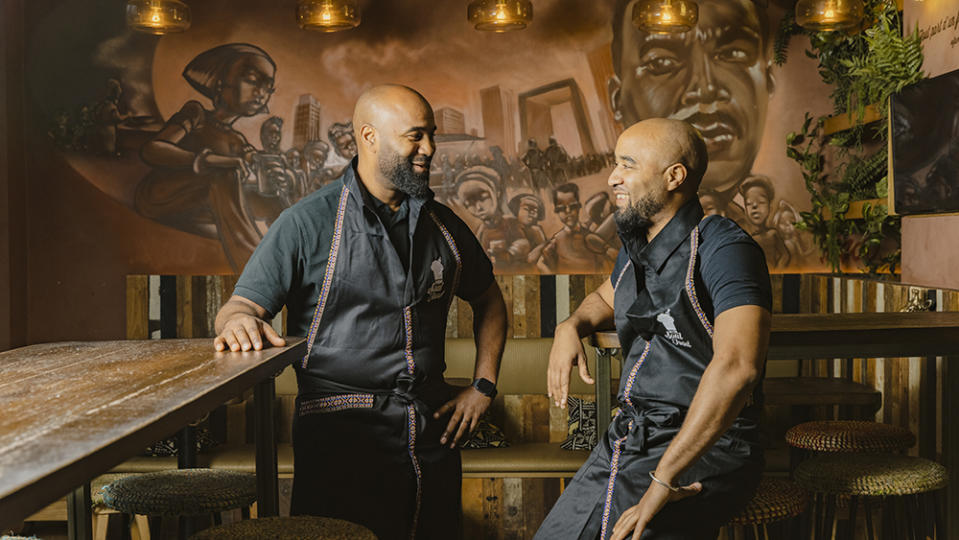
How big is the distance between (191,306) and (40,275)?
3.10 ft

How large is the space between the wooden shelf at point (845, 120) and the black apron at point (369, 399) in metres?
3.30

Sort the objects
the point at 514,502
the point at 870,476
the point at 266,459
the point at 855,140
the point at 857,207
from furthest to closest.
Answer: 1. the point at 855,140
2. the point at 857,207
3. the point at 514,502
4. the point at 870,476
5. the point at 266,459

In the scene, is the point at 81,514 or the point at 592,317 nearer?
the point at 81,514

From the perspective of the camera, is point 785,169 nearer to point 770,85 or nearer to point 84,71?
point 770,85

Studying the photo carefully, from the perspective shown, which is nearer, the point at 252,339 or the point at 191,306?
the point at 252,339

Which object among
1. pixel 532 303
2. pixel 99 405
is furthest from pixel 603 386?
pixel 532 303

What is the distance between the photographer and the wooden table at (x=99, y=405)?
1203mm

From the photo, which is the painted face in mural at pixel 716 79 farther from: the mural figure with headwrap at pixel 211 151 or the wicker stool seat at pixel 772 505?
the wicker stool seat at pixel 772 505

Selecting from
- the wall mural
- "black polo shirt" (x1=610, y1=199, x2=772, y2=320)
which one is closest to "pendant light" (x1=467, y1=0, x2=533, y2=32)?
the wall mural

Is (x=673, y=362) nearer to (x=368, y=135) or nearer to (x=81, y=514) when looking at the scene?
(x=368, y=135)

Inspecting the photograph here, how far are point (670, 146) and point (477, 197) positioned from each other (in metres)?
3.47

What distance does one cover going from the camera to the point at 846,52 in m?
5.52

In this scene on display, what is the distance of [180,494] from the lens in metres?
3.00

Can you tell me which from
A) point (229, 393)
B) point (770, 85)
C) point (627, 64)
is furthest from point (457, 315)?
point (229, 393)
